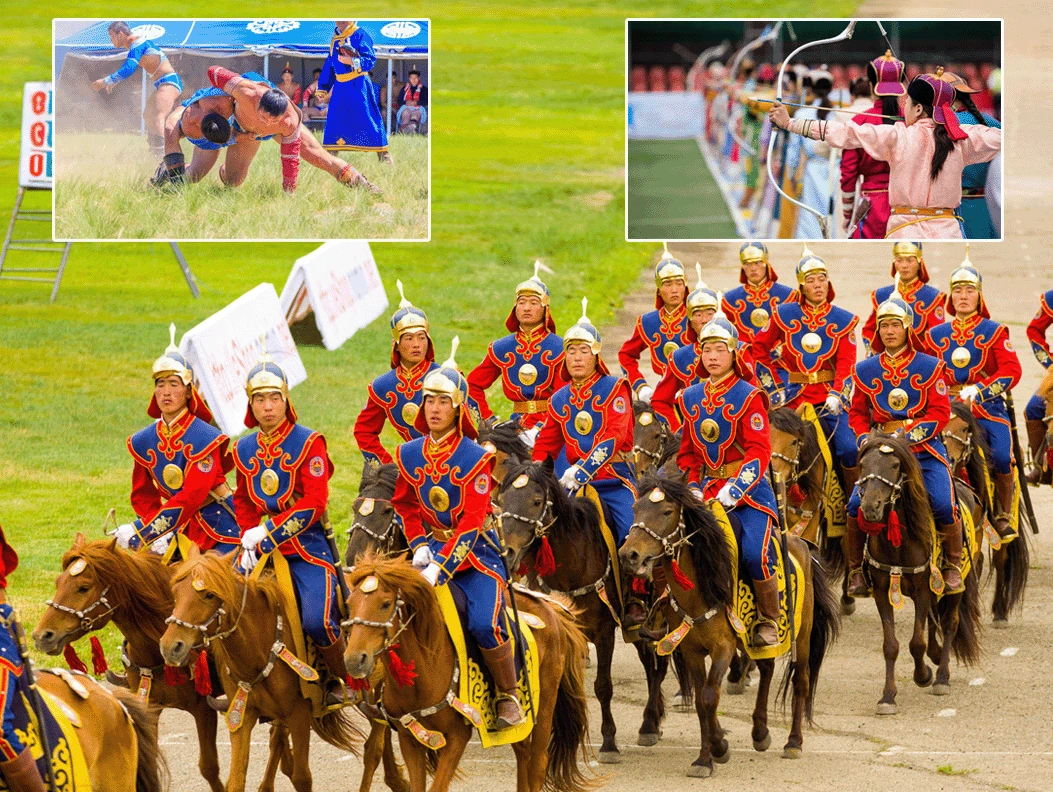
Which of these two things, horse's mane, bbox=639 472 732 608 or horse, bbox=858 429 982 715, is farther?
horse, bbox=858 429 982 715

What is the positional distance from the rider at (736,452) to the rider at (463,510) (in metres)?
1.99

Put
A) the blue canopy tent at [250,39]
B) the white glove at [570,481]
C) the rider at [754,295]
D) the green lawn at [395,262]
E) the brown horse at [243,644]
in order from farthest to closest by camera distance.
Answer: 1. the blue canopy tent at [250,39]
2. the green lawn at [395,262]
3. the rider at [754,295]
4. the white glove at [570,481]
5. the brown horse at [243,644]

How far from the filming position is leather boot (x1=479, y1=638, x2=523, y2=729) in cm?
970

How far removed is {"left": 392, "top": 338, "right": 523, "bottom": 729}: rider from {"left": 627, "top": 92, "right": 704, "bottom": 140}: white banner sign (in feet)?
40.6

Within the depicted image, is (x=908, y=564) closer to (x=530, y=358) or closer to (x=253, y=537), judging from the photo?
(x=530, y=358)

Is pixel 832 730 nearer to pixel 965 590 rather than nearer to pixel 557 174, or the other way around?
pixel 965 590

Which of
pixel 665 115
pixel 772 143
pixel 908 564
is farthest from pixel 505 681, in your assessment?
pixel 665 115

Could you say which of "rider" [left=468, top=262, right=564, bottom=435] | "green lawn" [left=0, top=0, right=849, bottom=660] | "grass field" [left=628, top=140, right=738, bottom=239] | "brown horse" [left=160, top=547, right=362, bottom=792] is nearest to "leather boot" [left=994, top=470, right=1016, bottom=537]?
"rider" [left=468, top=262, right=564, bottom=435]

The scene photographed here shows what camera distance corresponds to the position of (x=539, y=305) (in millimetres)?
13969

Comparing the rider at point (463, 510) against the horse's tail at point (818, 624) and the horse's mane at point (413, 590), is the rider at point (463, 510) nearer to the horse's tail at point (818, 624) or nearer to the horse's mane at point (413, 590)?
the horse's mane at point (413, 590)

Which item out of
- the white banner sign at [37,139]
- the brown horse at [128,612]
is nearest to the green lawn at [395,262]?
the white banner sign at [37,139]

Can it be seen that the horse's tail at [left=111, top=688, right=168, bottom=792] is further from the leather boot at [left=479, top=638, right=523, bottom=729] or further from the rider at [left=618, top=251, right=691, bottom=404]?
the rider at [left=618, top=251, right=691, bottom=404]

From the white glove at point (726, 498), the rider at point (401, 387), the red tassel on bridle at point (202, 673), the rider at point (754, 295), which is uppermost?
the rider at point (754, 295)

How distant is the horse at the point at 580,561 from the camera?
11398mm
